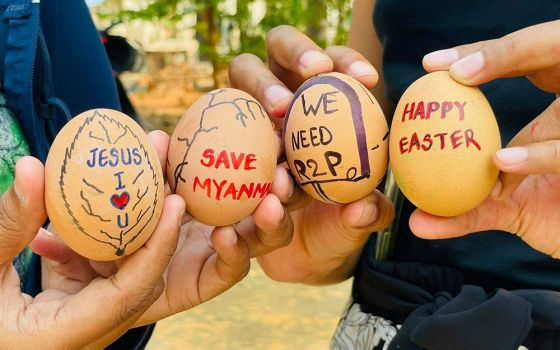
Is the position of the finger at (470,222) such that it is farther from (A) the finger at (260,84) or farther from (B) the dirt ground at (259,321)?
(B) the dirt ground at (259,321)

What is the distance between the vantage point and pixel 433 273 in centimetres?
104

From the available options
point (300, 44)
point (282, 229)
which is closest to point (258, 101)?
point (300, 44)

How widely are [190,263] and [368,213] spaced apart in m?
0.28

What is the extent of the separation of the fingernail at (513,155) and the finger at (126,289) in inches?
15.5

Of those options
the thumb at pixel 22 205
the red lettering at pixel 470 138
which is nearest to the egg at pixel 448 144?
the red lettering at pixel 470 138

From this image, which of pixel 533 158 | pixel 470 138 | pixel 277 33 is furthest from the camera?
pixel 277 33

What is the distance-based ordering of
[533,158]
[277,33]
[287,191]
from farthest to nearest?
[277,33] < [287,191] < [533,158]

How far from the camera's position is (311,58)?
3.08ft

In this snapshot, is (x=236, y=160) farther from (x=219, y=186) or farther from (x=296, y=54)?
(x=296, y=54)

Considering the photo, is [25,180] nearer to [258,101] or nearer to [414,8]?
[258,101]

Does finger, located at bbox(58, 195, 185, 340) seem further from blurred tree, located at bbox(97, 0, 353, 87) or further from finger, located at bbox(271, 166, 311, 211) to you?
blurred tree, located at bbox(97, 0, 353, 87)

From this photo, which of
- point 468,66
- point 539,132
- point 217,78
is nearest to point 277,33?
point 468,66

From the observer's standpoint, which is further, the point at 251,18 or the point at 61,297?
the point at 251,18

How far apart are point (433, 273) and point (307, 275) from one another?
26 centimetres
